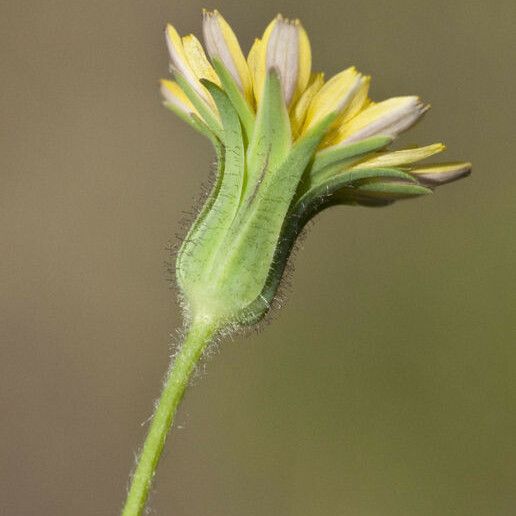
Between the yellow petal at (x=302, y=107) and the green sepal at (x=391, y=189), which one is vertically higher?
the yellow petal at (x=302, y=107)

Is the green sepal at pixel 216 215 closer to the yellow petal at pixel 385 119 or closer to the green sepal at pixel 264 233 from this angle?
the green sepal at pixel 264 233

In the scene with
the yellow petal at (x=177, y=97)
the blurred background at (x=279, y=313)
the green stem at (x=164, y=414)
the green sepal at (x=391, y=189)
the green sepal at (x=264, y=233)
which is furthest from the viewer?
the blurred background at (x=279, y=313)

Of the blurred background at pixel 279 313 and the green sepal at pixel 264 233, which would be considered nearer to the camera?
the green sepal at pixel 264 233

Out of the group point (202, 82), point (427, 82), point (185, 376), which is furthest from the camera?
point (427, 82)

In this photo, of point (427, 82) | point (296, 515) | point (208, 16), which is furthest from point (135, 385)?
point (208, 16)

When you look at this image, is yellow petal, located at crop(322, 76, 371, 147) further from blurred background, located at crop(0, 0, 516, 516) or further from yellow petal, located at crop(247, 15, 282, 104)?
blurred background, located at crop(0, 0, 516, 516)

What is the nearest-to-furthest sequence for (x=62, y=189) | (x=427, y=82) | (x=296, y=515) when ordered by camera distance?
(x=296, y=515), (x=62, y=189), (x=427, y=82)

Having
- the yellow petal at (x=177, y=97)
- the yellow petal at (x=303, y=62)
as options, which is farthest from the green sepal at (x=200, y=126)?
the yellow petal at (x=303, y=62)

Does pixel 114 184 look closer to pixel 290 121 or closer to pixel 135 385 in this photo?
pixel 135 385

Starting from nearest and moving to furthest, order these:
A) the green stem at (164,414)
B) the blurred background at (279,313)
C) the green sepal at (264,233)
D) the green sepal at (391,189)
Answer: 1. the green stem at (164,414)
2. the green sepal at (264,233)
3. the green sepal at (391,189)
4. the blurred background at (279,313)
